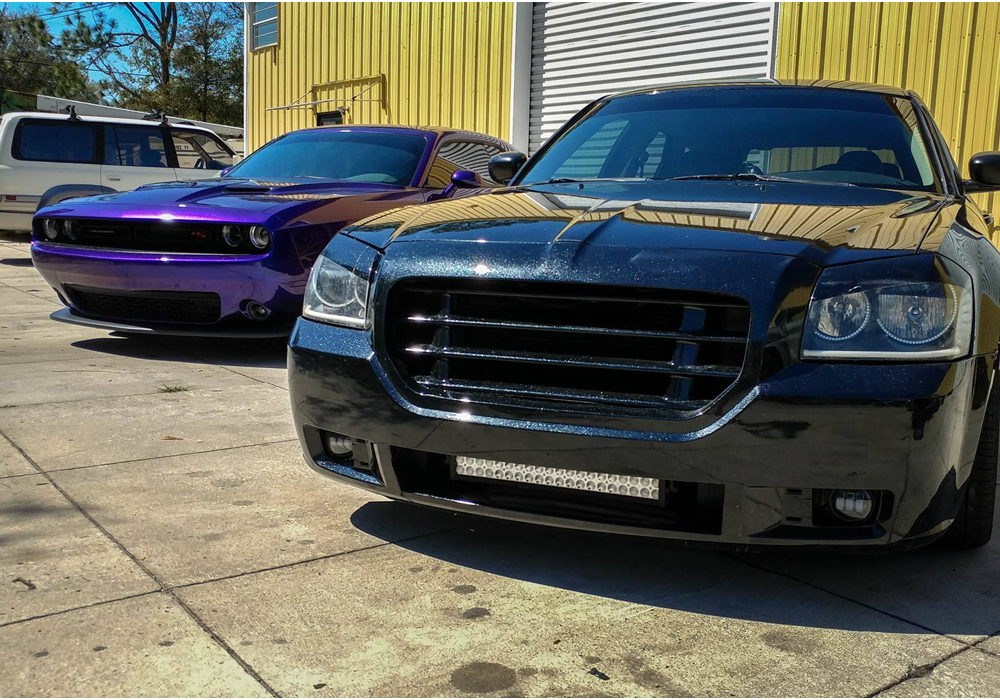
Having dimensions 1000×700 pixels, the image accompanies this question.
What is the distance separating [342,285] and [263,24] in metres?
16.6

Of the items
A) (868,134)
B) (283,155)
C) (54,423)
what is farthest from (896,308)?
(283,155)

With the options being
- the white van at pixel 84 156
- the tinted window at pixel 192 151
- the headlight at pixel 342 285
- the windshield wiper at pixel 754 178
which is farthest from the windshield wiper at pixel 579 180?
the tinted window at pixel 192 151

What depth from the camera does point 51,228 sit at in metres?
6.15

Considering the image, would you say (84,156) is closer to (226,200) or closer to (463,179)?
(226,200)

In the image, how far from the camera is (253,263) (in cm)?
552

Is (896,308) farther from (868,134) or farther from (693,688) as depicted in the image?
(868,134)

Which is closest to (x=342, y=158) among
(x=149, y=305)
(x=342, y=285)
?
(x=149, y=305)

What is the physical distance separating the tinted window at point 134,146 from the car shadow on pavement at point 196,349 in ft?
22.6

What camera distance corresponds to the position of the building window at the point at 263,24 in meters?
17.6

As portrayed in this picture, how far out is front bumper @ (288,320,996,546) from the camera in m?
2.34

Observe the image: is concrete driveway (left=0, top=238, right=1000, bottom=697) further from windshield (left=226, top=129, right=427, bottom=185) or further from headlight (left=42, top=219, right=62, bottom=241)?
Result: windshield (left=226, top=129, right=427, bottom=185)

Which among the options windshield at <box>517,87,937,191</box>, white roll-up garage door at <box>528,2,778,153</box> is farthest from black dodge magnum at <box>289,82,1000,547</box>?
white roll-up garage door at <box>528,2,778,153</box>

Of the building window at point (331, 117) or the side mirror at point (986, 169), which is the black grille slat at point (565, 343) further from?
the building window at point (331, 117)

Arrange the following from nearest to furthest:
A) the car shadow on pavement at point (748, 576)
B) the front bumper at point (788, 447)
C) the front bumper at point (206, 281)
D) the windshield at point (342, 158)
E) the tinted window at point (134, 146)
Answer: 1. the front bumper at point (788, 447)
2. the car shadow on pavement at point (748, 576)
3. the front bumper at point (206, 281)
4. the windshield at point (342, 158)
5. the tinted window at point (134, 146)
